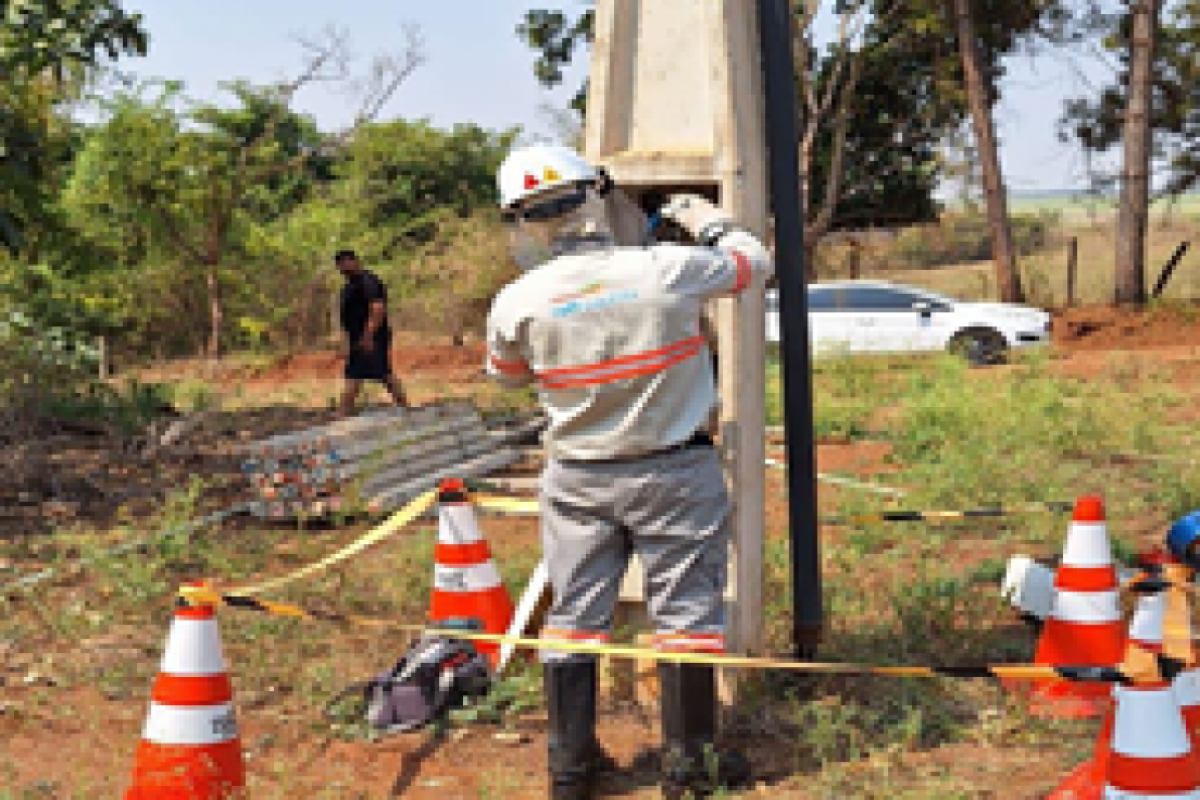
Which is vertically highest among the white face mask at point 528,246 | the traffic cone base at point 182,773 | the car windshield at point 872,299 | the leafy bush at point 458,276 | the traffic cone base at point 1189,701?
the leafy bush at point 458,276

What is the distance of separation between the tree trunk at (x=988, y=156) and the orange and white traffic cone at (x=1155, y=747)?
19.8 m

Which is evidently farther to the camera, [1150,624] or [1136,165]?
[1136,165]

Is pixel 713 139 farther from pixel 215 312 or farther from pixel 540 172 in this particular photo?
pixel 215 312

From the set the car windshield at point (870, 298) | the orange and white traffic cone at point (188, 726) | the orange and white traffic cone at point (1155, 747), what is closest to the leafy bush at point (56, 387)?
the orange and white traffic cone at point (188, 726)

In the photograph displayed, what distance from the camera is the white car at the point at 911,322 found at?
1881 cm

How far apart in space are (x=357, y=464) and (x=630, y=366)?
5303 mm

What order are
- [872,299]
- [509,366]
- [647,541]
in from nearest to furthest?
[647,541], [509,366], [872,299]

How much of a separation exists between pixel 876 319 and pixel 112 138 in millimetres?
11039

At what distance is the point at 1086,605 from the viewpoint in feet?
15.9

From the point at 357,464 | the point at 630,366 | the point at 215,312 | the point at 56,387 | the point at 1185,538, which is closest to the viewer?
the point at 630,366

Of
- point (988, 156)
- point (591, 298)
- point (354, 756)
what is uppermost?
point (988, 156)

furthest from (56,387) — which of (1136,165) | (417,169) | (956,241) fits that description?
(956,241)

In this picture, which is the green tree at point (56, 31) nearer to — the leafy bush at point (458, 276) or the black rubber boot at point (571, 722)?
the black rubber boot at point (571, 722)

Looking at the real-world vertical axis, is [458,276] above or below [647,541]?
above
